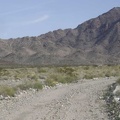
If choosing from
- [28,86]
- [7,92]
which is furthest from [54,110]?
[28,86]

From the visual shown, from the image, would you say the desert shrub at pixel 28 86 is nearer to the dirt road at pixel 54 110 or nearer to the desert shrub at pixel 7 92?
the desert shrub at pixel 7 92

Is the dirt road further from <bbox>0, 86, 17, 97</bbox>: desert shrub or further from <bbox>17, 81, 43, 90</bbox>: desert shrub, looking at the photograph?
<bbox>17, 81, 43, 90</bbox>: desert shrub

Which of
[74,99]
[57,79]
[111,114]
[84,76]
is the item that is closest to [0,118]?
[111,114]

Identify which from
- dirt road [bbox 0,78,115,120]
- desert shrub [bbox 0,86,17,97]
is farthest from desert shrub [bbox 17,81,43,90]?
dirt road [bbox 0,78,115,120]

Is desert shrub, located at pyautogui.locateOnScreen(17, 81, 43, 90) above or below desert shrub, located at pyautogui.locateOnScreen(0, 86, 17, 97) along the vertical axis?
below

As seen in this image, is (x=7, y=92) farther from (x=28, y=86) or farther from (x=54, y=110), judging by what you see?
(x=54, y=110)

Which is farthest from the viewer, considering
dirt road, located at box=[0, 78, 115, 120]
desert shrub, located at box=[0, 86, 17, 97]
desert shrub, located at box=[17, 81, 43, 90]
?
desert shrub, located at box=[17, 81, 43, 90]

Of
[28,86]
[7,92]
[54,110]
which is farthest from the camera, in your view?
[28,86]

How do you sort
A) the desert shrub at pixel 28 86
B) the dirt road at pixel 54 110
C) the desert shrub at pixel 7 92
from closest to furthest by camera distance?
the dirt road at pixel 54 110 < the desert shrub at pixel 7 92 < the desert shrub at pixel 28 86

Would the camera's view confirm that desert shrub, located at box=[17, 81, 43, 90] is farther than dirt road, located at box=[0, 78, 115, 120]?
Yes

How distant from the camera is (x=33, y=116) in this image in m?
15.9

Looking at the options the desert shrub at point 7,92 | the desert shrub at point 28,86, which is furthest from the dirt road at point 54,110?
the desert shrub at point 28,86

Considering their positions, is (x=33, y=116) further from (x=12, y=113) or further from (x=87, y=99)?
(x=87, y=99)

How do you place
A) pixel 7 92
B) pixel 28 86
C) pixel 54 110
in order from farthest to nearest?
1. pixel 28 86
2. pixel 7 92
3. pixel 54 110
